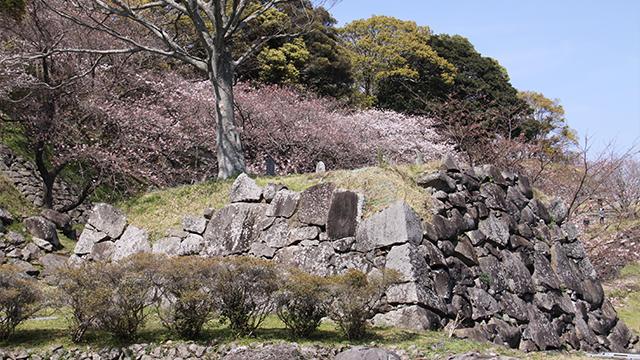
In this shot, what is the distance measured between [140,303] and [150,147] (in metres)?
9.13

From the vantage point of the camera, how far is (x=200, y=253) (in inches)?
368

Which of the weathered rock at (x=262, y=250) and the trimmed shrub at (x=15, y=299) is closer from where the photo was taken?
the trimmed shrub at (x=15, y=299)

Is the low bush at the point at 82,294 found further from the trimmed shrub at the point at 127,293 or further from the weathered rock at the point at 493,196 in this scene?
the weathered rock at the point at 493,196

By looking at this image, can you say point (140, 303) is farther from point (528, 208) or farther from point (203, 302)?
point (528, 208)

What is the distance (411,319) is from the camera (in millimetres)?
7008

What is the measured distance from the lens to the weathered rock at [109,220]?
10.4 meters

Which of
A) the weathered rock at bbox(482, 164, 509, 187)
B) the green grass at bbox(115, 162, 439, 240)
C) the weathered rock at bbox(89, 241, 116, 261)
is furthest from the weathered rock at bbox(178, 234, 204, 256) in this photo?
the weathered rock at bbox(482, 164, 509, 187)

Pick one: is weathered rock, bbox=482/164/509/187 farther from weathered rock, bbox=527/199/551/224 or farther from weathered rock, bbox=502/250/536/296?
weathered rock, bbox=502/250/536/296

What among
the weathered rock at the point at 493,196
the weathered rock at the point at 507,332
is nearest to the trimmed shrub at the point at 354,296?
the weathered rock at the point at 507,332

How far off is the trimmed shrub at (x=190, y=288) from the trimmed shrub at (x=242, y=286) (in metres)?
0.15

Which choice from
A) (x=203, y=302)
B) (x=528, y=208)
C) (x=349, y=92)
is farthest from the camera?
(x=349, y=92)

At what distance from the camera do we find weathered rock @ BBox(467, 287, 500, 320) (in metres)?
8.06

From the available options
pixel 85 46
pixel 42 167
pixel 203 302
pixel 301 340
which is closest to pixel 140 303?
pixel 203 302

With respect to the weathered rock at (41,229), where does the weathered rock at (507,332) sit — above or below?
below
